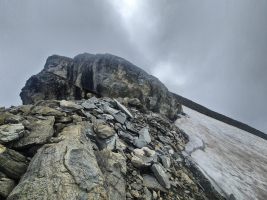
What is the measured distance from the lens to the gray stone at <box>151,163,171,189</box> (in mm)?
6238

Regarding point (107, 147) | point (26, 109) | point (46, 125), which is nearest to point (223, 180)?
point (107, 147)

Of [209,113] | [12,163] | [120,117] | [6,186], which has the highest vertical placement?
[209,113]

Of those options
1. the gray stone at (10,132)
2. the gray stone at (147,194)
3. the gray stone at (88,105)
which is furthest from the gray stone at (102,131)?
the gray stone at (10,132)

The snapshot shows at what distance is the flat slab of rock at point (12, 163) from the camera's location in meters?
4.51

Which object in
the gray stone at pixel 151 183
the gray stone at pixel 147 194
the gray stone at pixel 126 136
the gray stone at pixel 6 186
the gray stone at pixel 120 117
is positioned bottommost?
the gray stone at pixel 147 194

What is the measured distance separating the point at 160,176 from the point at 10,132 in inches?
143

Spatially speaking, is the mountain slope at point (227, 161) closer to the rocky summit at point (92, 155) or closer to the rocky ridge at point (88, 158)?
the rocky summit at point (92, 155)

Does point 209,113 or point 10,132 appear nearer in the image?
point 10,132

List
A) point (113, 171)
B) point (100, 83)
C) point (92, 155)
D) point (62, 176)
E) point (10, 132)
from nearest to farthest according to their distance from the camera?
point (62, 176) → point (92, 155) → point (10, 132) → point (113, 171) → point (100, 83)

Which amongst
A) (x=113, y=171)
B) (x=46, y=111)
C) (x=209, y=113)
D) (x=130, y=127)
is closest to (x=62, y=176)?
(x=113, y=171)

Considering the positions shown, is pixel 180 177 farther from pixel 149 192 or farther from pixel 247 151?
pixel 247 151

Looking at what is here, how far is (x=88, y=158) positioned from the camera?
4789 millimetres

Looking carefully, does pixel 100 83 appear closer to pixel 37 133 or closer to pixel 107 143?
pixel 107 143

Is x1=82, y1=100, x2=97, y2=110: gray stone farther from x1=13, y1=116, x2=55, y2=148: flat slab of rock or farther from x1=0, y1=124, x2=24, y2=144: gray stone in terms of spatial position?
x1=0, y1=124, x2=24, y2=144: gray stone
